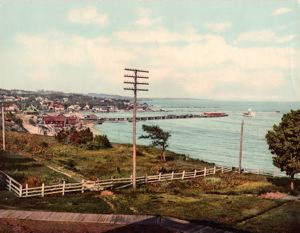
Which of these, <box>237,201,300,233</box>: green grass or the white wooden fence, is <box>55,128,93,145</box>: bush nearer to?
the white wooden fence

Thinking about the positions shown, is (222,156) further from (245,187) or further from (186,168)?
(245,187)

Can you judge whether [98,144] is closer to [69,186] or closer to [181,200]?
[69,186]

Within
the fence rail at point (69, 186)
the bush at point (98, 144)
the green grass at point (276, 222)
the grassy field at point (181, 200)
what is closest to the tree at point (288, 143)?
the grassy field at point (181, 200)

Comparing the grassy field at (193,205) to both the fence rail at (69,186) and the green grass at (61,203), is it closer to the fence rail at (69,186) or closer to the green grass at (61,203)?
the green grass at (61,203)

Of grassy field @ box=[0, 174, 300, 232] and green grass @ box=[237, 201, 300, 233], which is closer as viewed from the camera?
green grass @ box=[237, 201, 300, 233]

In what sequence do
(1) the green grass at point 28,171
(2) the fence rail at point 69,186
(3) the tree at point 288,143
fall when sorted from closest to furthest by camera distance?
(2) the fence rail at point 69,186 → (1) the green grass at point 28,171 → (3) the tree at point 288,143

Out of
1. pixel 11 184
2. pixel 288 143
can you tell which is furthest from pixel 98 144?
pixel 288 143

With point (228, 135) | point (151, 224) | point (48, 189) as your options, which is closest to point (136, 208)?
point (151, 224)

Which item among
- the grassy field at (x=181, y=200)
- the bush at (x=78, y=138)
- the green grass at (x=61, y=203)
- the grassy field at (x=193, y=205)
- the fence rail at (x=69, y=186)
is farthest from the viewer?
the bush at (x=78, y=138)

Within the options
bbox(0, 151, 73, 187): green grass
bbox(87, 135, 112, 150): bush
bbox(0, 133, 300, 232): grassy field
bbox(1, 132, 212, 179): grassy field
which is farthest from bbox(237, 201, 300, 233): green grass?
bbox(87, 135, 112, 150): bush
